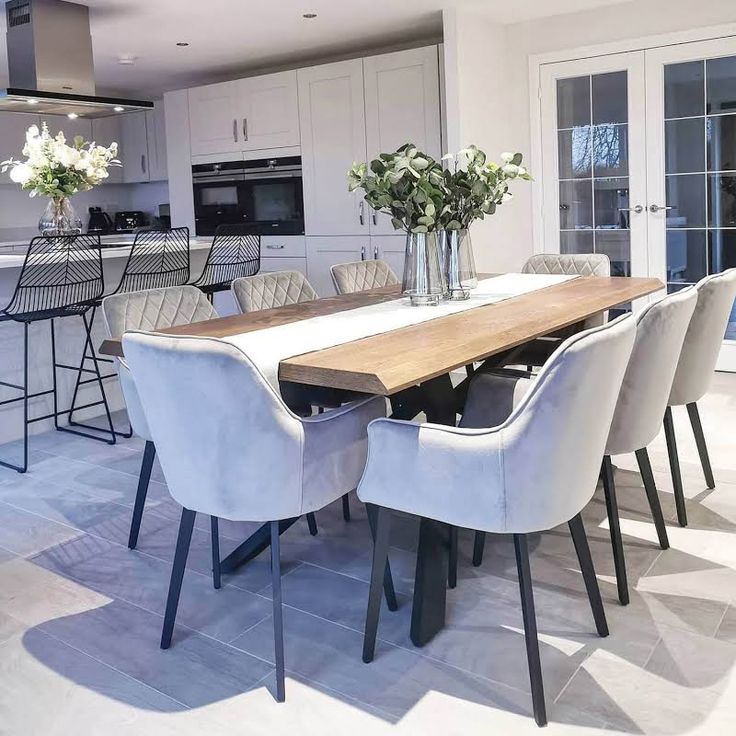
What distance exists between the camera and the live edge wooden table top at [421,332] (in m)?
1.98

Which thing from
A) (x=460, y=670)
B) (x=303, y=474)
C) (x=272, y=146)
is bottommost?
(x=460, y=670)

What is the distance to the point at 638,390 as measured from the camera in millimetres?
2311

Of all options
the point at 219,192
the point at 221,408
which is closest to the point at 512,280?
the point at 221,408

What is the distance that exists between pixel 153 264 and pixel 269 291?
1144mm

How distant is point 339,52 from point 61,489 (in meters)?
4.20

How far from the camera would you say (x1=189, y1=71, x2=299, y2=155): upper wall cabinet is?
251 inches

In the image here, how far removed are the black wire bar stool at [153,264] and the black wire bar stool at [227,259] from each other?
0.18 metres

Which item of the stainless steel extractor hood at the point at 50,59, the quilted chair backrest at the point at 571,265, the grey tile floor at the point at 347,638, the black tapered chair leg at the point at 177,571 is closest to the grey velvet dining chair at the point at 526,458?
the grey tile floor at the point at 347,638

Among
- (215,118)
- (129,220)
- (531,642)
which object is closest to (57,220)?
(215,118)

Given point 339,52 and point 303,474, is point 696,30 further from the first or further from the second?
point 303,474

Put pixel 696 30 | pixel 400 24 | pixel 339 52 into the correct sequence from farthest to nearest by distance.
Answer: pixel 339 52 → pixel 400 24 → pixel 696 30

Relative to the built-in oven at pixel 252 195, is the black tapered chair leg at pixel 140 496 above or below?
below

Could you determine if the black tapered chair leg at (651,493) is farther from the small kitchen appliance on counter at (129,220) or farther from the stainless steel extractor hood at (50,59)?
the small kitchen appliance on counter at (129,220)

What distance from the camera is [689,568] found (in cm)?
255
